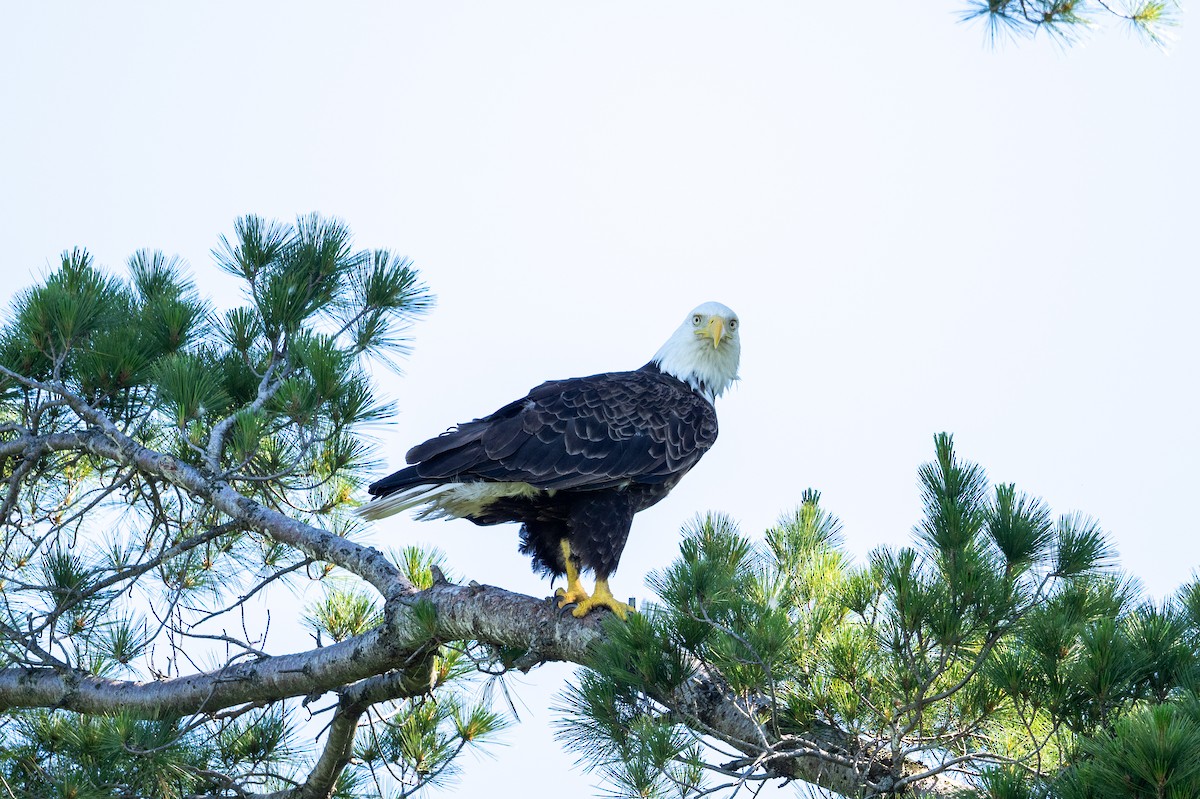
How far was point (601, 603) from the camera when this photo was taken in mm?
4840

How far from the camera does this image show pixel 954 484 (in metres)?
3.33

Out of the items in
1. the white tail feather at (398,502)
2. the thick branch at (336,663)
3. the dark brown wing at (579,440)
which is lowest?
the thick branch at (336,663)

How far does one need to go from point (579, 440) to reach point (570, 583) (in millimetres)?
587

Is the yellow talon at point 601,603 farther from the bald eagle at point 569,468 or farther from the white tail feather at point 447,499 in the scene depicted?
the white tail feather at point 447,499

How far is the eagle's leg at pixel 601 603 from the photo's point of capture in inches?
181

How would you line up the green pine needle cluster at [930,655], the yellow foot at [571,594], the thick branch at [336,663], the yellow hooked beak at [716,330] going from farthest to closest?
the yellow hooked beak at [716,330], the yellow foot at [571,594], the thick branch at [336,663], the green pine needle cluster at [930,655]

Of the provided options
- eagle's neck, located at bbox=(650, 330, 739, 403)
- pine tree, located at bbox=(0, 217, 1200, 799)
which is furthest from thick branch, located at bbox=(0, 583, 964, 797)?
eagle's neck, located at bbox=(650, 330, 739, 403)

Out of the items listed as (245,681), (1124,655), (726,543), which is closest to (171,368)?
(245,681)

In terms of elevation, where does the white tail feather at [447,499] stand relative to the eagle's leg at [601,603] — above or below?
above

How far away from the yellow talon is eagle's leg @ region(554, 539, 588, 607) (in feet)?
0.16

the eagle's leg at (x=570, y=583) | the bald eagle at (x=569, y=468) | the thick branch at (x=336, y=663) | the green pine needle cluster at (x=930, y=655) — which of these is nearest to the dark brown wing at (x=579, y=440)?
the bald eagle at (x=569, y=468)

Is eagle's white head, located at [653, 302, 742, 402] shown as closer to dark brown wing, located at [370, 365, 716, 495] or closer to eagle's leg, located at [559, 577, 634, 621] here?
dark brown wing, located at [370, 365, 716, 495]

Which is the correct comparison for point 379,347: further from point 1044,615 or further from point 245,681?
point 1044,615

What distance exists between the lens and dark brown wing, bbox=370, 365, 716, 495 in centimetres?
508
